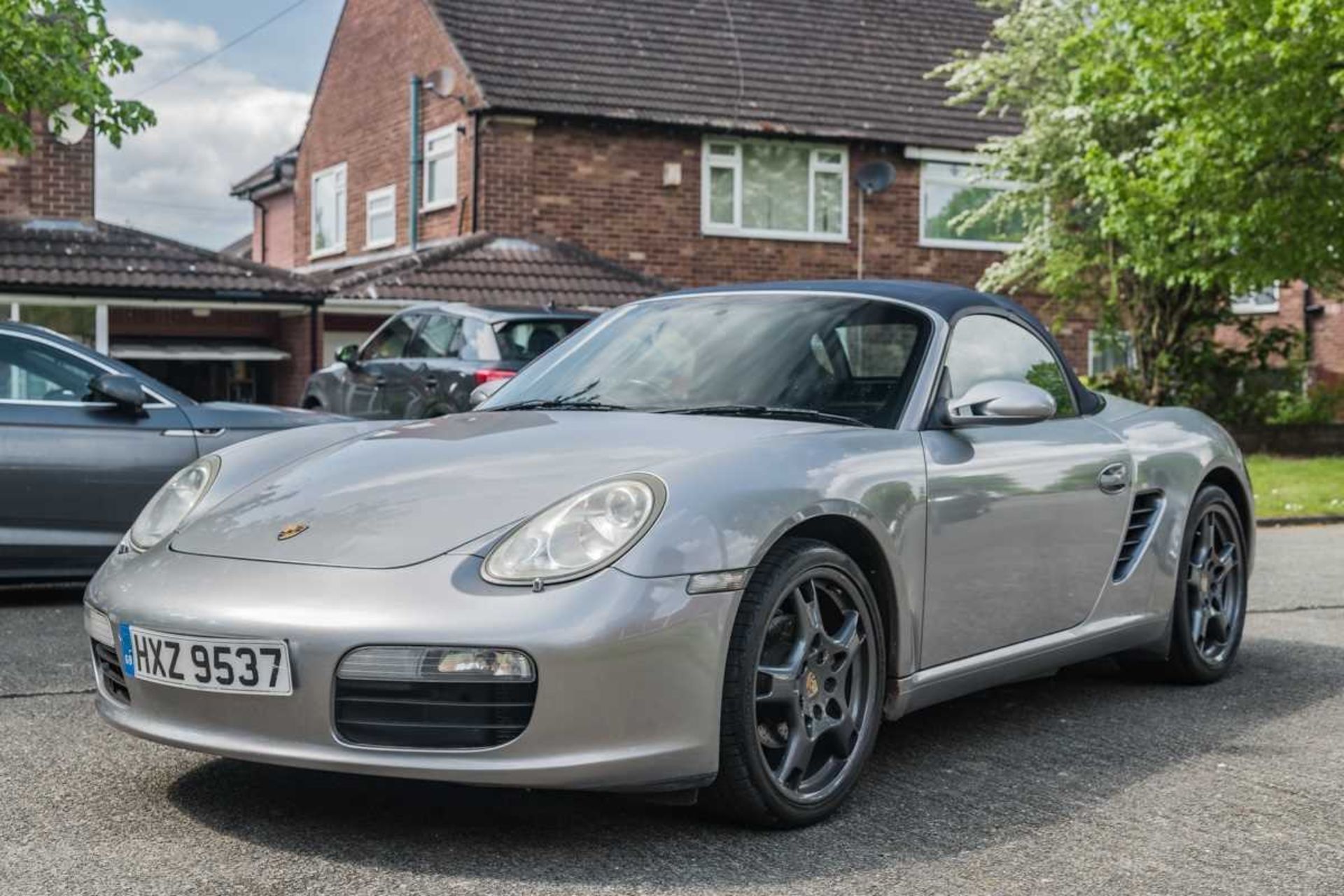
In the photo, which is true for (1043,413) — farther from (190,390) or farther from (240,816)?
(190,390)

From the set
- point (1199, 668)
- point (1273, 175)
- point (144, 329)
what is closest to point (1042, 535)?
point (1199, 668)

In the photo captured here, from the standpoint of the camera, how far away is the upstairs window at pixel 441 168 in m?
24.5

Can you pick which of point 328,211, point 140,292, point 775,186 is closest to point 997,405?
point 140,292

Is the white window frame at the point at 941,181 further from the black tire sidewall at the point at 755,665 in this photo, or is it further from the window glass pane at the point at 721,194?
the black tire sidewall at the point at 755,665

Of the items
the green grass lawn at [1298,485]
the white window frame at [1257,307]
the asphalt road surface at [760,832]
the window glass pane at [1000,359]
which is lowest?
the green grass lawn at [1298,485]

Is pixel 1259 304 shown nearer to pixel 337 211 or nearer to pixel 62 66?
pixel 337 211

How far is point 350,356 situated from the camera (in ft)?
47.8

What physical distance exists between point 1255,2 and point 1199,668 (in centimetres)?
1251

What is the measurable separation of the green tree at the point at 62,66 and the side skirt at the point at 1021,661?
9.09 m

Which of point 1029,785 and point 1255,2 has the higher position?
point 1255,2

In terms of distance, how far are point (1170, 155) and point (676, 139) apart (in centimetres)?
845

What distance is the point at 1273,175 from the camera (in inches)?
723

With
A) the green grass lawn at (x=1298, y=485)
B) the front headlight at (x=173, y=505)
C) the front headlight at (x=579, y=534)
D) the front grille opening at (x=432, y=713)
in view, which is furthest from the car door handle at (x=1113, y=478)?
the green grass lawn at (x=1298, y=485)

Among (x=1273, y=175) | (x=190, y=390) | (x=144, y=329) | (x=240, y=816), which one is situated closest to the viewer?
(x=240, y=816)
